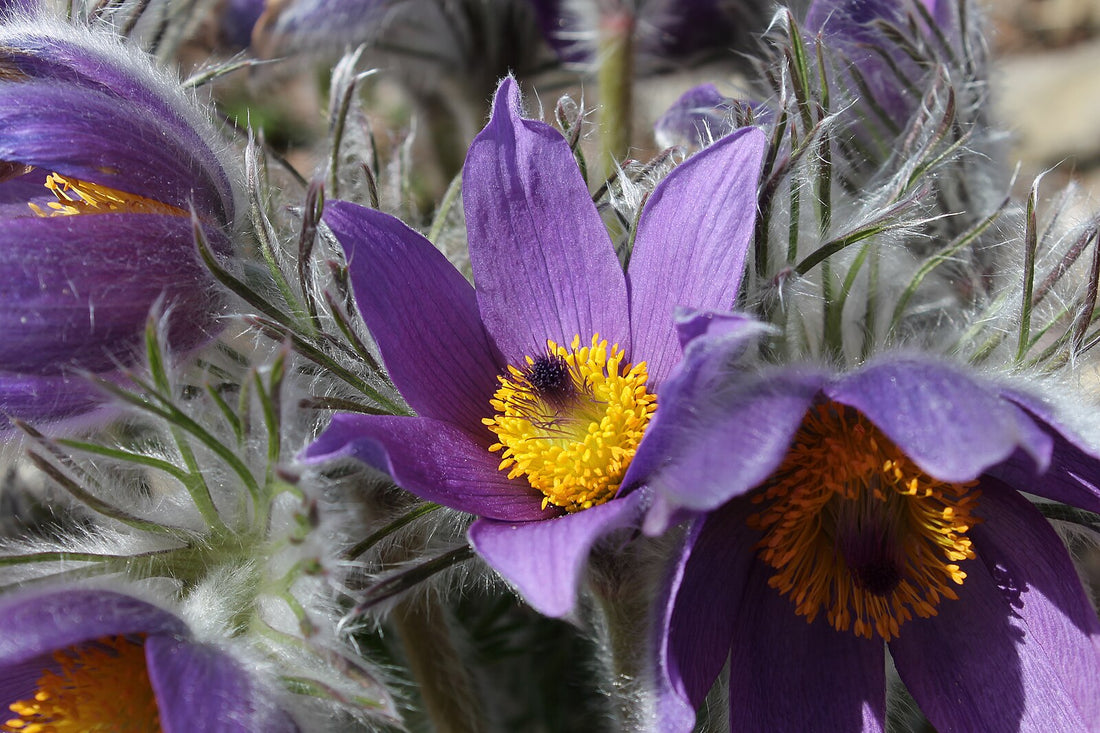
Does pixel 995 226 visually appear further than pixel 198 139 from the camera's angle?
Yes

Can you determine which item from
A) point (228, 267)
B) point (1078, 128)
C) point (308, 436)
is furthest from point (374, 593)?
point (1078, 128)

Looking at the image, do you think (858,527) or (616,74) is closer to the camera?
(858,527)

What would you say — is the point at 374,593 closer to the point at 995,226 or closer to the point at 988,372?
the point at 988,372

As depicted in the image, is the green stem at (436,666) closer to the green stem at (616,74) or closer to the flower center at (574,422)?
the flower center at (574,422)

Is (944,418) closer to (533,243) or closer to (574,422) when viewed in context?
(574,422)

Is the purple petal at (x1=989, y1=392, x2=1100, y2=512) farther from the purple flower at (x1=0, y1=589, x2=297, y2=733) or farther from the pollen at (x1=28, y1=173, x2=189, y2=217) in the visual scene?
the pollen at (x1=28, y1=173, x2=189, y2=217)

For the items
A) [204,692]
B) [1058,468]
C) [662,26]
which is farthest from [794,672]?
[662,26]
